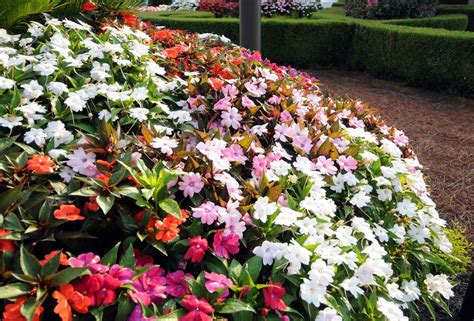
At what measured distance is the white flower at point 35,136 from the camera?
1.59m

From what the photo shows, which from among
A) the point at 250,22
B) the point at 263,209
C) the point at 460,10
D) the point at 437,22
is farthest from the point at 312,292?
the point at 460,10

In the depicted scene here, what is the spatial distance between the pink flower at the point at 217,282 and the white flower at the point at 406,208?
0.94 meters

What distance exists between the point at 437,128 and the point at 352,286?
14.3ft

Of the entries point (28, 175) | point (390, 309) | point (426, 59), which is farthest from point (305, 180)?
point (426, 59)

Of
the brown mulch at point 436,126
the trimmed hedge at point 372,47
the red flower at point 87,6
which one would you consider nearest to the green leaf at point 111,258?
the red flower at point 87,6

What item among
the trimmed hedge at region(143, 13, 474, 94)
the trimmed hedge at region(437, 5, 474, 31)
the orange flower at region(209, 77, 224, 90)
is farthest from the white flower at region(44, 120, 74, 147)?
the trimmed hedge at region(437, 5, 474, 31)

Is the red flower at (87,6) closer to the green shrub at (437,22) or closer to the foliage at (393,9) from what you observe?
the green shrub at (437,22)

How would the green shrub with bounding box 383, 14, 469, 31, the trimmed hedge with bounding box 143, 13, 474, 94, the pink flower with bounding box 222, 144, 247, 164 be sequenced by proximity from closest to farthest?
the pink flower with bounding box 222, 144, 247, 164 < the trimmed hedge with bounding box 143, 13, 474, 94 < the green shrub with bounding box 383, 14, 469, 31

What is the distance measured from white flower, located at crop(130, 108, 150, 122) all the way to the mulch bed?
1621mm

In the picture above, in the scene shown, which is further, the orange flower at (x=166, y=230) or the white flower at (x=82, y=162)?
the white flower at (x=82, y=162)

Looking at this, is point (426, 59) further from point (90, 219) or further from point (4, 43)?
point (90, 219)

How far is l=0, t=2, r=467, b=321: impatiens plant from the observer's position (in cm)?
128

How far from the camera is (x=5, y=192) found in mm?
1386

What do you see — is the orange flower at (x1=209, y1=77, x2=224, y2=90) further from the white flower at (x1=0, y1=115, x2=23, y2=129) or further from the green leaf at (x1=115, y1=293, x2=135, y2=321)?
the green leaf at (x1=115, y1=293, x2=135, y2=321)
